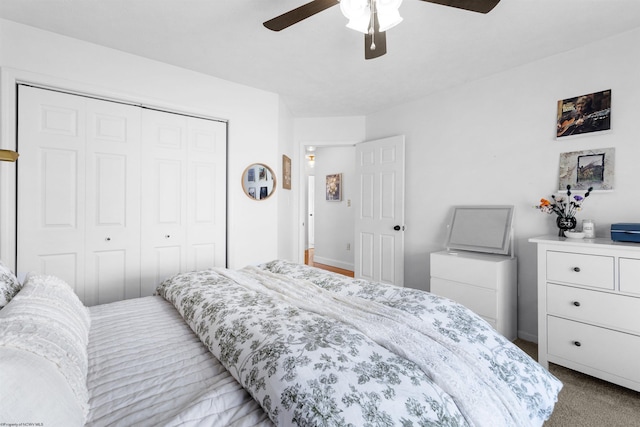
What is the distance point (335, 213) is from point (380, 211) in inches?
78.5

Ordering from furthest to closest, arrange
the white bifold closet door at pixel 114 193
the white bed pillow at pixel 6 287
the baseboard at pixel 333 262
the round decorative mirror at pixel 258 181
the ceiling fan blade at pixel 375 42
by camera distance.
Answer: the baseboard at pixel 333 262 → the round decorative mirror at pixel 258 181 → the white bifold closet door at pixel 114 193 → the ceiling fan blade at pixel 375 42 → the white bed pillow at pixel 6 287

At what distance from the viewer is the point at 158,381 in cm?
95

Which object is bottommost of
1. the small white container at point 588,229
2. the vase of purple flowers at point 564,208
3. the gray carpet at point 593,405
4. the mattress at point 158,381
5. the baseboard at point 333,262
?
the gray carpet at point 593,405

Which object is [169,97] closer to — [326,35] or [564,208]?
[326,35]

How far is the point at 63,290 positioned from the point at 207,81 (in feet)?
7.70

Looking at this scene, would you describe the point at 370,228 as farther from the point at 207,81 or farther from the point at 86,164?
the point at 86,164

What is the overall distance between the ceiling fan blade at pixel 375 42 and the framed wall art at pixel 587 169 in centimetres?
186

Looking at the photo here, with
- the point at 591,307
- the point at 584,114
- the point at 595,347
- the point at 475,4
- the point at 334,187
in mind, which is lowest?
the point at 595,347

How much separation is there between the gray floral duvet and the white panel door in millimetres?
2317

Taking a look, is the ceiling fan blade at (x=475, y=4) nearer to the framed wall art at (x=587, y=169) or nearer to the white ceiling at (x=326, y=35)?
the white ceiling at (x=326, y=35)

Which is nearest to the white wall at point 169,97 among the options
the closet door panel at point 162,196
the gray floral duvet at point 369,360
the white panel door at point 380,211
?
the closet door panel at point 162,196

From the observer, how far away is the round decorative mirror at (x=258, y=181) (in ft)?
10.7

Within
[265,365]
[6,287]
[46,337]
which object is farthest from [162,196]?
[265,365]

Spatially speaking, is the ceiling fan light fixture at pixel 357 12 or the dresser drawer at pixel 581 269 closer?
the ceiling fan light fixture at pixel 357 12
